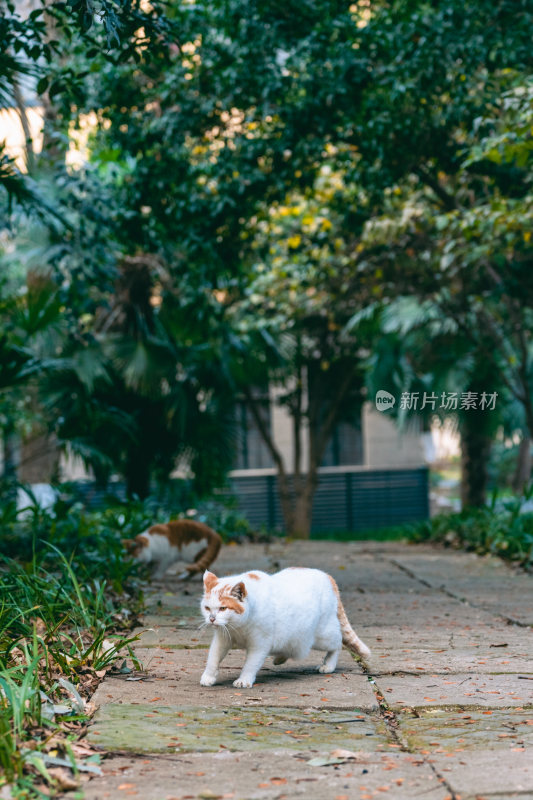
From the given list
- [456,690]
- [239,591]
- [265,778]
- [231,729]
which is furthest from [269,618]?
[265,778]

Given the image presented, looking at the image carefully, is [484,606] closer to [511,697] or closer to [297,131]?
[511,697]

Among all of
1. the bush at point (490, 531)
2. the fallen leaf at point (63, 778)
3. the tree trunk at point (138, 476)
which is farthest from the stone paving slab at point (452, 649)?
the tree trunk at point (138, 476)

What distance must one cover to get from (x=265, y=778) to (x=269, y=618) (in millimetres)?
986

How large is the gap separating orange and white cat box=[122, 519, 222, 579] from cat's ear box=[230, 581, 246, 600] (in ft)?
9.27

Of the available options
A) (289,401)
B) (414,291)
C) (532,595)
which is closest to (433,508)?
(289,401)

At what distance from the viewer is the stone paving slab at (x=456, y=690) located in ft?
9.76

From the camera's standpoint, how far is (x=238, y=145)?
21.9 feet

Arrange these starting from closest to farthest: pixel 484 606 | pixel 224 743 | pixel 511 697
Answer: pixel 224 743 < pixel 511 697 < pixel 484 606

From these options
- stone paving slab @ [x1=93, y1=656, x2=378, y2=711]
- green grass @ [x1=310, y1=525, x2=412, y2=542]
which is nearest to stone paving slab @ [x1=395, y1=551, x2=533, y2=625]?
stone paving slab @ [x1=93, y1=656, x2=378, y2=711]

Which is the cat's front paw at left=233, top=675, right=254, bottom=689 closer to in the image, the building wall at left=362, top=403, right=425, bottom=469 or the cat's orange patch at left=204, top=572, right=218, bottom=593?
the cat's orange patch at left=204, top=572, right=218, bottom=593

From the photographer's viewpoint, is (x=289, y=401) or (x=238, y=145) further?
(x=289, y=401)

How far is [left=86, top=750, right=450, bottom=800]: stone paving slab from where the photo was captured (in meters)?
2.11

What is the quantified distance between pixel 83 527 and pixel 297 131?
339 centimetres

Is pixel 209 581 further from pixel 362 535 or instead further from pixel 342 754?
pixel 362 535
